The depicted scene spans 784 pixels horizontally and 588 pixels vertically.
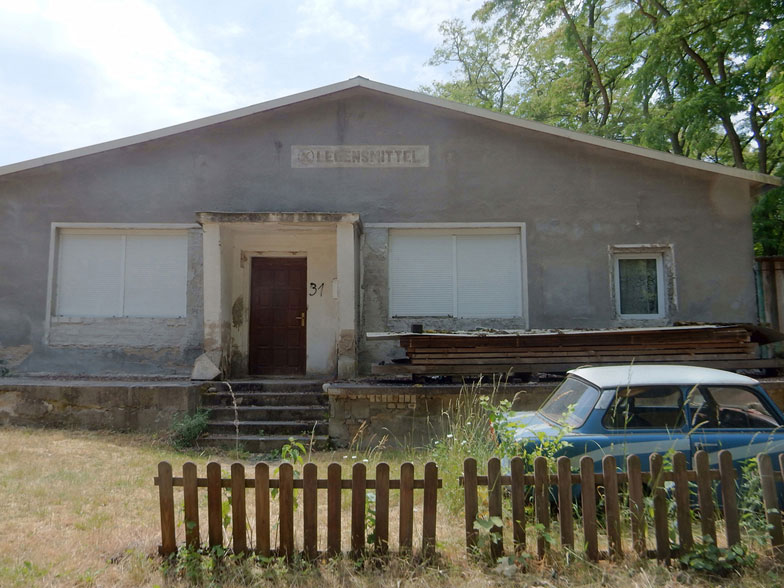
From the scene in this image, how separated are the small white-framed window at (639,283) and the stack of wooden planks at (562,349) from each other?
184 centimetres

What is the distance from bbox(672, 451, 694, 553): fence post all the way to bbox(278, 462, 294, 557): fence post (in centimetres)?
250

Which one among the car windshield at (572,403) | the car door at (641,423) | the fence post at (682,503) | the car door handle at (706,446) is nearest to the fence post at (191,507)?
the car windshield at (572,403)

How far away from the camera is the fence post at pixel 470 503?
3824 millimetres

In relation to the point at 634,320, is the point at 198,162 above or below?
above

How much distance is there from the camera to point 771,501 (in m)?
3.81

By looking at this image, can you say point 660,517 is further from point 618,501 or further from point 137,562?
point 137,562

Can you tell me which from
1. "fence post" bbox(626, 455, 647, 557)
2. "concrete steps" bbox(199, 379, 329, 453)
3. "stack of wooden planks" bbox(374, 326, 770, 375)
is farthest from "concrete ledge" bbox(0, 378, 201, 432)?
"fence post" bbox(626, 455, 647, 557)

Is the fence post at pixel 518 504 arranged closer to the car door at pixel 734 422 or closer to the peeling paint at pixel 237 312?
the car door at pixel 734 422

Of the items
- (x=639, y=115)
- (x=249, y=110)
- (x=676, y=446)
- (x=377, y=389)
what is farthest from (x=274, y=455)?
(x=639, y=115)

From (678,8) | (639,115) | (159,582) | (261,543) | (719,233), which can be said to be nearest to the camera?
(159,582)

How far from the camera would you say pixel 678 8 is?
1520cm

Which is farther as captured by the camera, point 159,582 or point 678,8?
point 678,8

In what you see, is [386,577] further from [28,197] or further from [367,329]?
[28,197]

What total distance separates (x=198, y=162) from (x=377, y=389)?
17.6ft
